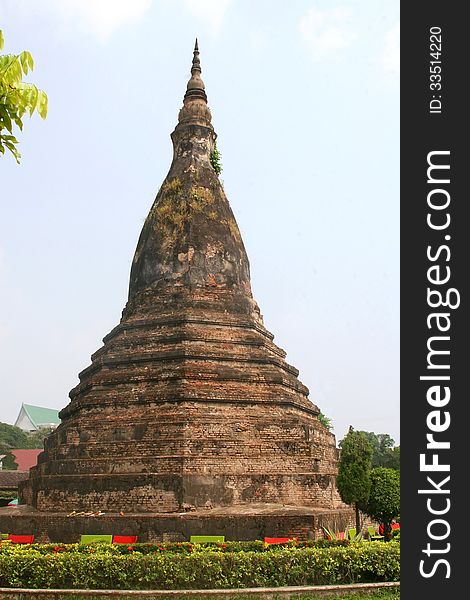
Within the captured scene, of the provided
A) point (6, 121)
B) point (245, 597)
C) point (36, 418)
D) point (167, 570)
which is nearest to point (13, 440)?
point (36, 418)

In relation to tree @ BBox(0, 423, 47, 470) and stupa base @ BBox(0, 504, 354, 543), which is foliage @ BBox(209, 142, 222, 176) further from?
tree @ BBox(0, 423, 47, 470)

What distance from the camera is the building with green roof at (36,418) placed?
112 m

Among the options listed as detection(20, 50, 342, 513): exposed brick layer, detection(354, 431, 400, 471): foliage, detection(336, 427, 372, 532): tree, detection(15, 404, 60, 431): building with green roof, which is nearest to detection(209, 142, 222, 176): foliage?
detection(20, 50, 342, 513): exposed brick layer

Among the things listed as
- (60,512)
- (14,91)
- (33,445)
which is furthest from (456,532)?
(33,445)

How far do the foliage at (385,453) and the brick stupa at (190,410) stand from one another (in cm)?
1821

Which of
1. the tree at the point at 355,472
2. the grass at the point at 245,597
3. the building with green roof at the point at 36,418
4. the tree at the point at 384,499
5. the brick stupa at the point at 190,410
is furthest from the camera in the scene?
the building with green roof at the point at 36,418

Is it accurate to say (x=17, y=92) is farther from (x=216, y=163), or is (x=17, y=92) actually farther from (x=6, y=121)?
(x=216, y=163)

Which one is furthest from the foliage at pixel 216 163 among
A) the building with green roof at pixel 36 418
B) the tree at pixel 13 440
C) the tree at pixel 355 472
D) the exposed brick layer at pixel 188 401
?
the building with green roof at pixel 36 418

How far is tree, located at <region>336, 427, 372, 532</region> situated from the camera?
1784 centimetres

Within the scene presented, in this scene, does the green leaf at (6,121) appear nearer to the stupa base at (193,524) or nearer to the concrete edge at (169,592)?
the concrete edge at (169,592)

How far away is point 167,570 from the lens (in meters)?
10.9

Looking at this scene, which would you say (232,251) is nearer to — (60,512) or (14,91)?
(60,512)

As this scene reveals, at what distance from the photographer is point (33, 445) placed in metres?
80.8

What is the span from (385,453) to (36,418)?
2931 inches
